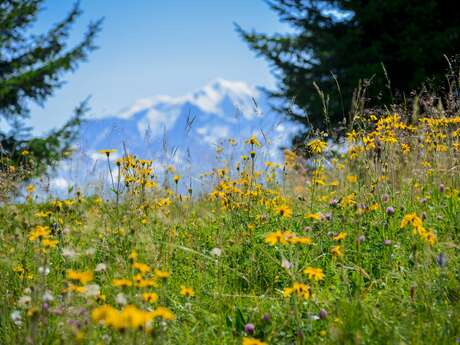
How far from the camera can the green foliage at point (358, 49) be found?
34.7ft

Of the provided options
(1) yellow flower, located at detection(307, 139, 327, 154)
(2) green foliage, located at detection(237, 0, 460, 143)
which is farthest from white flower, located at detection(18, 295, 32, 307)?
(2) green foliage, located at detection(237, 0, 460, 143)

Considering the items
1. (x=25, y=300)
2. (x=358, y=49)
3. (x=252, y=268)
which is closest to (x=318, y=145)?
(x=252, y=268)

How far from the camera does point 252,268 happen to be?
3.05m

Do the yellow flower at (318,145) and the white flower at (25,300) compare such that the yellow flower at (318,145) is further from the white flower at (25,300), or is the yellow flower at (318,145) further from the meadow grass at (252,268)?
the white flower at (25,300)

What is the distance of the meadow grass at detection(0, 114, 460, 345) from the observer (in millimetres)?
2195

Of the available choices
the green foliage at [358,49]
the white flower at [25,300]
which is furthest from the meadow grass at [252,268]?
the green foliage at [358,49]

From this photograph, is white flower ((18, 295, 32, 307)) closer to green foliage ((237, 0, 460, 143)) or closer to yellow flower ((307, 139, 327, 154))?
yellow flower ((307, 139, 327, 154))

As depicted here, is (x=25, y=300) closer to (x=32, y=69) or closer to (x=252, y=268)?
(x=252, y=268)

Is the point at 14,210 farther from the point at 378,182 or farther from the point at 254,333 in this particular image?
the point at 378,182

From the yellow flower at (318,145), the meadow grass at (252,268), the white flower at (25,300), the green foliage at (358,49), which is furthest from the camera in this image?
the green foliage at (358,49)

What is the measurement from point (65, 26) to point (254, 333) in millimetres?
12505

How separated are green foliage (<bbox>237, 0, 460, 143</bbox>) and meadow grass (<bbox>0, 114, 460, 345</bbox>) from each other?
6192 mm

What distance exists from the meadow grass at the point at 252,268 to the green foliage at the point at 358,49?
6192 mm

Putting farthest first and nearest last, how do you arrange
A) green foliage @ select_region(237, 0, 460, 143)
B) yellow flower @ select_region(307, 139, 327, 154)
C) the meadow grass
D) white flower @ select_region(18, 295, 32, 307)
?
green foliage @ select_region(237, 0, 460, 143) → yellow flower @ select_region(307, 139, 327, 154) → white flower @ select_region(18, 295, 32, 307) → the meadow grass
